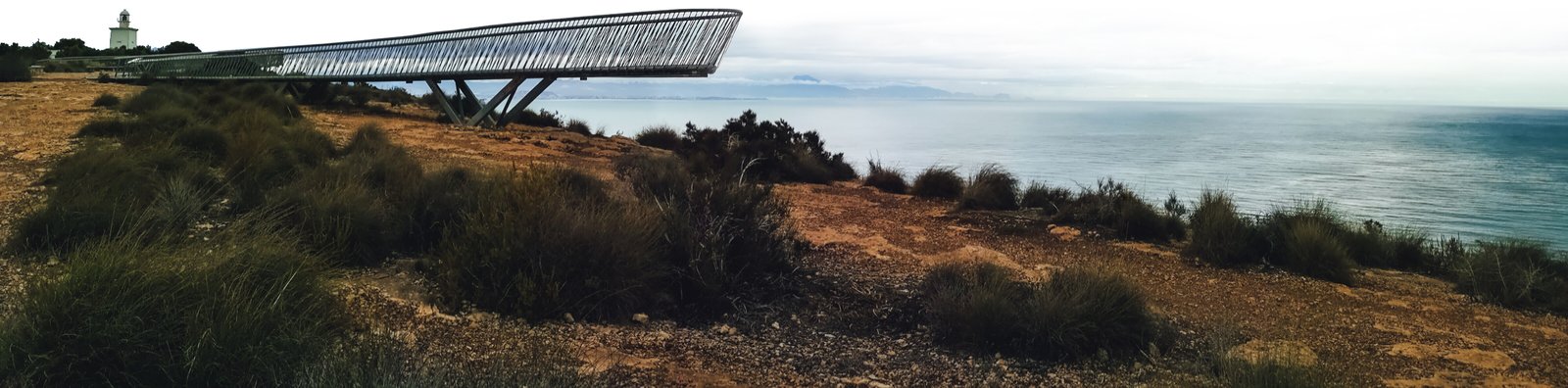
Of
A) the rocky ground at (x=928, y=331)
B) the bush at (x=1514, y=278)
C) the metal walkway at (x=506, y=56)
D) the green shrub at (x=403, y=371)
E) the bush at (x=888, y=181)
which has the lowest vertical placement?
the rocky ground at (x=928, y=331)

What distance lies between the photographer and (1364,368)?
4.50m

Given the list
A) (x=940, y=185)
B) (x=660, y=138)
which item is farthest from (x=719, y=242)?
(x=660, y=138)

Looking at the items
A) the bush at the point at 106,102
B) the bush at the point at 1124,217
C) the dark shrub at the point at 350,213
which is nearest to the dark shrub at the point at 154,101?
the bush at the point at 106,102

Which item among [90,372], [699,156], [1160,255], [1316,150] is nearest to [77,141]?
[699,156]

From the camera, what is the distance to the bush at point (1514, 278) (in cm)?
622

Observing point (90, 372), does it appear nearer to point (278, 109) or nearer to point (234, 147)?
point (234, 147)

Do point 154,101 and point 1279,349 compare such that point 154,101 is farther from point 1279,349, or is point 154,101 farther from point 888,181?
point 1279,349

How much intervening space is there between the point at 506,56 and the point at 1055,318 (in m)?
13.9

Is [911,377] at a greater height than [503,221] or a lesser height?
lesser

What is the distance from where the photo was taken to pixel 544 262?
14.7ft

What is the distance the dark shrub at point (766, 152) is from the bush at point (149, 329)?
8190 mm

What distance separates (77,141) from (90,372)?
9310 millimetres

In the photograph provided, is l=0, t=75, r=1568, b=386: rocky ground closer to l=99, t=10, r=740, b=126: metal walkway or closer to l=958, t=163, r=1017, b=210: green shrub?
l=958, t=163, r=1017, b=210: green shrub

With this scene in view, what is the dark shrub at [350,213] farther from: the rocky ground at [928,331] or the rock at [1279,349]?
the rock at [1279,349]
